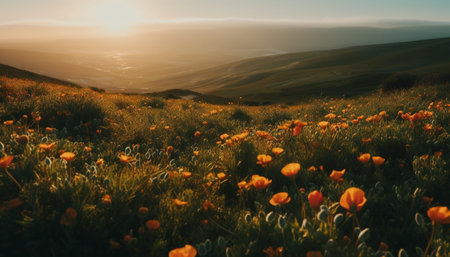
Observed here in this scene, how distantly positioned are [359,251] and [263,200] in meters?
1.02

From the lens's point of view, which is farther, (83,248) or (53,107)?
(53,107)

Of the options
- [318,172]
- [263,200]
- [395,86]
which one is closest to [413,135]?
[318,172]

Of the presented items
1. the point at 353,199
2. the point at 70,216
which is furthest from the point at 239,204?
the point at 70,216

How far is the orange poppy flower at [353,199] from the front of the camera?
1.66 metres

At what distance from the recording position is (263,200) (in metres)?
2.60

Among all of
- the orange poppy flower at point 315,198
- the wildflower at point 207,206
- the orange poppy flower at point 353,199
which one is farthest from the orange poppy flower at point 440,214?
the wildflower at point 207,206

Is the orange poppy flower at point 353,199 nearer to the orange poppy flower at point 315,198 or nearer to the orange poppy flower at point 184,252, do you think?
the orange poppy flower at point 315,198

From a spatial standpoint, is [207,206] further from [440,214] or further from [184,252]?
[440,214]

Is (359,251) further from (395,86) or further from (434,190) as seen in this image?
(395,86)

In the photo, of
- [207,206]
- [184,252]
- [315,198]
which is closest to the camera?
[184,252]

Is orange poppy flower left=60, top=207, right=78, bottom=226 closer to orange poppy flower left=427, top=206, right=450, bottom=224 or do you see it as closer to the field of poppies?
the field of poppies

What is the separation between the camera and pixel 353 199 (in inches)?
66.4

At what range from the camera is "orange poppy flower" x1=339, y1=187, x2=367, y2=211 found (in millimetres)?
1662

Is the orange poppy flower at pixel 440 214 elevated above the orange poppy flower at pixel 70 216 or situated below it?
above
